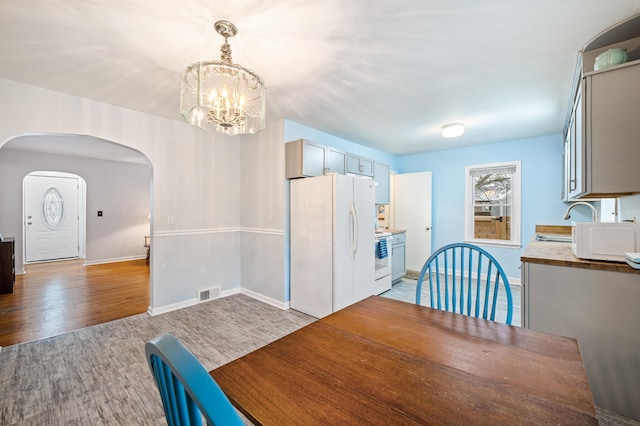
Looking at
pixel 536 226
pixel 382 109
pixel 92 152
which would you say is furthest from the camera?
pixel 92 152

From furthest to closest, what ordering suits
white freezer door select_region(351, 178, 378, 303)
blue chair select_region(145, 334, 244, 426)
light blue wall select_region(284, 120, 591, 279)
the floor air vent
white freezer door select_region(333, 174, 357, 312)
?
light blue wall select_region(284, 120, 591, 279)
the floor air vent
white freezer door select_region(351, 178, 378, 303)
white freezer door select_region(333, 174, 357, 312)
blue chair select_region(145, 334, 244, 426)

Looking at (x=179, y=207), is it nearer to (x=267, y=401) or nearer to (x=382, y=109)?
(x=382, y=109)

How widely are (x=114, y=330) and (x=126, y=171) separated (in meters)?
5.08

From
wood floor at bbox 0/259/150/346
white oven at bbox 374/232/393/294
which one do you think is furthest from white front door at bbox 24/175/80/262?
white oven at bbox 374/232/393/294

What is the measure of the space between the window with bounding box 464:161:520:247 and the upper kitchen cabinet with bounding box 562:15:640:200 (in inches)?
120

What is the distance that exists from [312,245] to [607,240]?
2.45 m

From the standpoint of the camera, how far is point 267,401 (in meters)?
0.73

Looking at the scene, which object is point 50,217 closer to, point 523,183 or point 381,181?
point 381,181

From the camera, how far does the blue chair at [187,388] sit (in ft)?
1.45

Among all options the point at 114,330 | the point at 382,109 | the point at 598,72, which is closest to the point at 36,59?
the point at 114,330

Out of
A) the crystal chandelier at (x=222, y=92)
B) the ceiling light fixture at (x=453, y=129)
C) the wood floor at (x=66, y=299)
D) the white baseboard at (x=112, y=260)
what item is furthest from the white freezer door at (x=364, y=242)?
the white baseboard at (x=112, y=260)

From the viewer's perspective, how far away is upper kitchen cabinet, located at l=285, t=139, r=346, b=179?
10.6ft

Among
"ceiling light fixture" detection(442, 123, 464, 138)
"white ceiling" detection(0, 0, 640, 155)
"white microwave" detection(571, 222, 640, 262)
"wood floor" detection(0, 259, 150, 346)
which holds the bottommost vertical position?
"wood floor" detection(0, 259, 150, 346)

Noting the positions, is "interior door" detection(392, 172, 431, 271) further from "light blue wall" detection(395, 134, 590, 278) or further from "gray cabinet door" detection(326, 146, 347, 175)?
"gray cabinet door" detection(326, 146, 347, 175)
